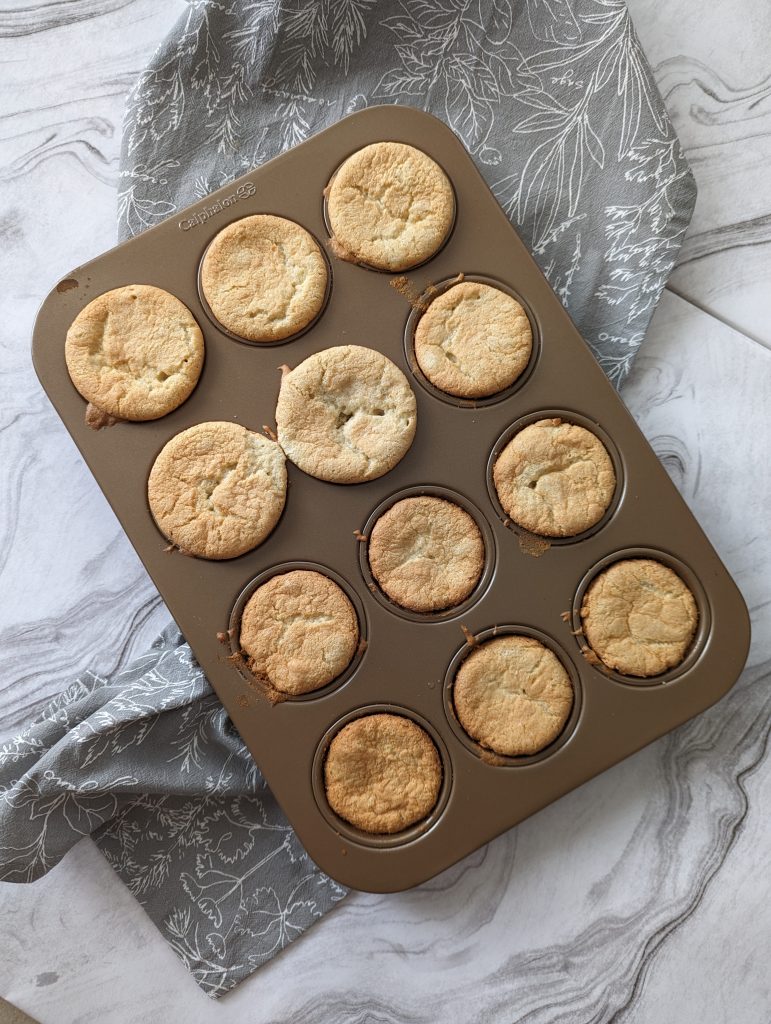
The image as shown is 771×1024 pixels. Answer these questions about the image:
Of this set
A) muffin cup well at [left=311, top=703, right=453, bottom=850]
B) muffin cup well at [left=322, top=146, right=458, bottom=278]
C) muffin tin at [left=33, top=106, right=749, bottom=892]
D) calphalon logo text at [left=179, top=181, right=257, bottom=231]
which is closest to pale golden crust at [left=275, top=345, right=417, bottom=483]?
muffin tin at [left=33, top=106, right=749, bottom=892]

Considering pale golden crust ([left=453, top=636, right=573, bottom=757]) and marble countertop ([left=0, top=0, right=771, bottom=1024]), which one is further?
marble countertop ([left=0, top=0, right=771, bottom=1024])

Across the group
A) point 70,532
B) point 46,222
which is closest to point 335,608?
point 70,532

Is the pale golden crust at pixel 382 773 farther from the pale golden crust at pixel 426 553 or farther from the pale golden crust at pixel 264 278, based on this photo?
the pale golden crust at pixel 264 278

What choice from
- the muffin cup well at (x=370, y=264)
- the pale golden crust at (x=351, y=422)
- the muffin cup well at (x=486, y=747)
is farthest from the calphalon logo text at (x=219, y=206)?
the muffin cup well at (x=486, y=747)

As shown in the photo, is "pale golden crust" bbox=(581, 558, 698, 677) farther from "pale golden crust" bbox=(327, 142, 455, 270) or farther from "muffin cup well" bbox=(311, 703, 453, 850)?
"pale golden crust" bbox=(327, 142, 455, 270)

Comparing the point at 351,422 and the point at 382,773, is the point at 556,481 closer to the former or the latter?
the point at 351,422

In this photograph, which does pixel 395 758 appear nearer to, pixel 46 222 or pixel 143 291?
pixel 143 291

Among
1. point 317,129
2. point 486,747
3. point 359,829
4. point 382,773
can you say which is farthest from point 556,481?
point 317,129
